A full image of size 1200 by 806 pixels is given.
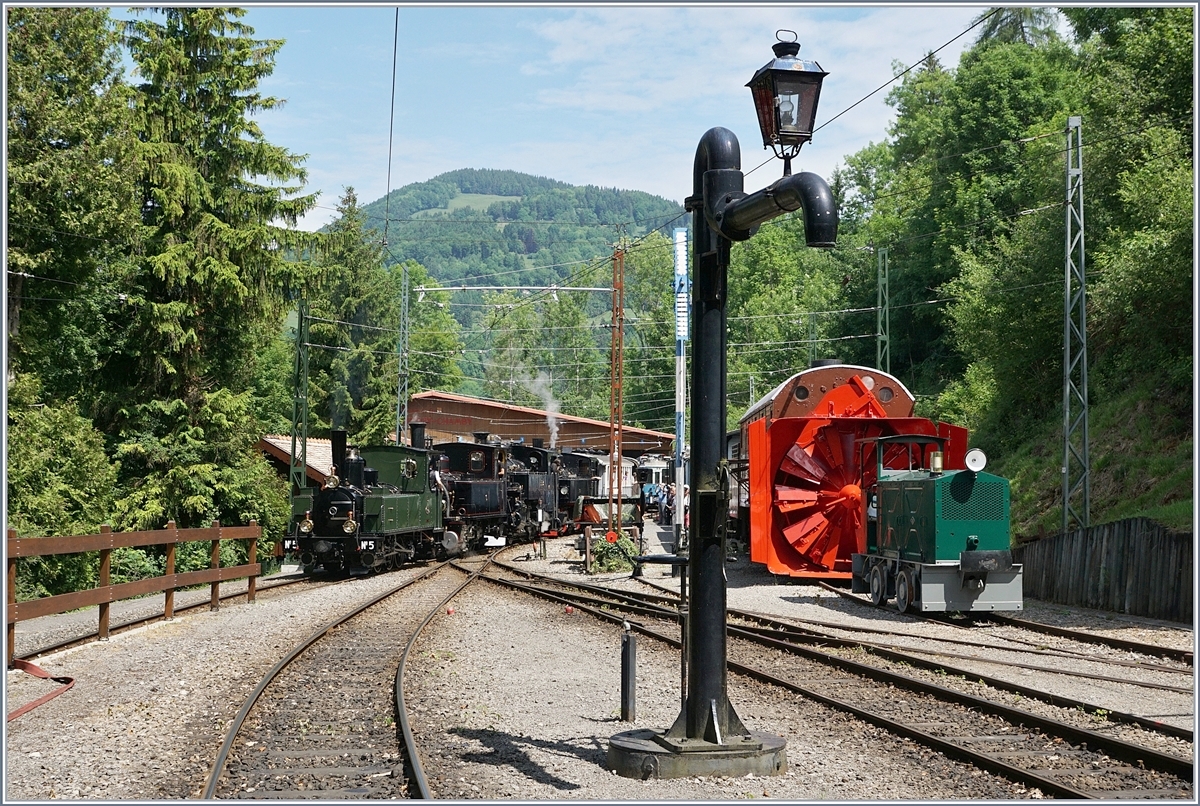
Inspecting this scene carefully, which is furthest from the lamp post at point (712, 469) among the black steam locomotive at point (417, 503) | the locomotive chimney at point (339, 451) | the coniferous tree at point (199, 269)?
the coniferous tree at point (199, 269)

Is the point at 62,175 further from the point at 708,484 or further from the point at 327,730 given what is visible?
the point at 708,484

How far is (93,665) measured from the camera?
11984 mm

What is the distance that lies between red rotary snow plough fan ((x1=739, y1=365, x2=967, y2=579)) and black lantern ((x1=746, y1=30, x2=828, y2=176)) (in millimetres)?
14116

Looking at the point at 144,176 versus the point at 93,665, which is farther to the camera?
the point at 144,176

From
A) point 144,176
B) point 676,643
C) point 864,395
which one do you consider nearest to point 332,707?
point 676,643

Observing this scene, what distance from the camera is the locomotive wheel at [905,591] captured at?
17.2 metres

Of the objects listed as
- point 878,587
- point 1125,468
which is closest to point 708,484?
point 878,587

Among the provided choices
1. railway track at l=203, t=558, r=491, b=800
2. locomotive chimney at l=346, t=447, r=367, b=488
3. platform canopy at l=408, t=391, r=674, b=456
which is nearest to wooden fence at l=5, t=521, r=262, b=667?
railway track at l=203, t=558, r=491, b=800

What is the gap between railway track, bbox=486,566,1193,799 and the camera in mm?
7238

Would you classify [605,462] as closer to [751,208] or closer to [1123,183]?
[1123,183]

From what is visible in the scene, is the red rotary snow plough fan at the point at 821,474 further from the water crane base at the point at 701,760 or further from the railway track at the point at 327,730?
the water crane base at the point at 701,760

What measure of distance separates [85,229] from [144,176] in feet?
14.2

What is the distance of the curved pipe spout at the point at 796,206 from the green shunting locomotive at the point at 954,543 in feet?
32.8

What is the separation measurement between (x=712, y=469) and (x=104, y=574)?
8538 millimetres
